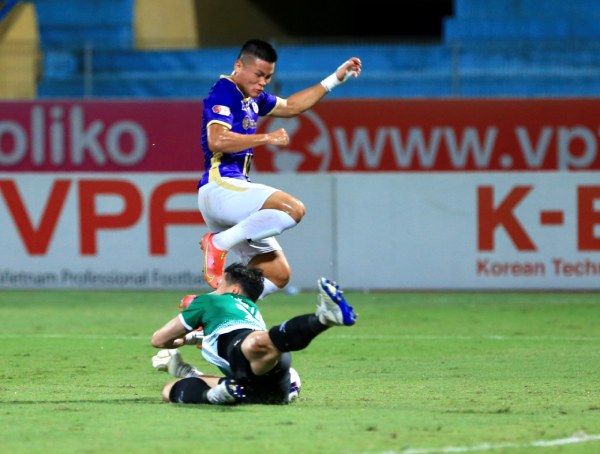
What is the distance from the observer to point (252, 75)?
946cm

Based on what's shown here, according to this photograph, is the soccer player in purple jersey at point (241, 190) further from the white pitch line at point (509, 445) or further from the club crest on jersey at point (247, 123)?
the white pitch line at point (509, 445)

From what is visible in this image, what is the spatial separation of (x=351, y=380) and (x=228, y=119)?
217cm

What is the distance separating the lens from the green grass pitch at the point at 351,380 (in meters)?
6.70

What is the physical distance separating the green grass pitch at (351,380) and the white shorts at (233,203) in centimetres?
113

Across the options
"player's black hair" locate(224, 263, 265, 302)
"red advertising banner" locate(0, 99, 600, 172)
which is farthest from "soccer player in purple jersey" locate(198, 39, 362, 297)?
"red advertising banner" locate(0, 99, 600, 172)

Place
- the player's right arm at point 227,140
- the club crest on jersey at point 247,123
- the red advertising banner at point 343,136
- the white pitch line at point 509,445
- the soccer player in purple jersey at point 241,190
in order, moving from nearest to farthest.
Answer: the white pitch line at point 509,445, the player's right arm at point 227,140, the soccer player in purple jersey at point 241,190, the club crest on jersey at point 247,123, the red advertising banner at point 343,136

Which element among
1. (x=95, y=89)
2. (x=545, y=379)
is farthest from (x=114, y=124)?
(x=545, y=379)

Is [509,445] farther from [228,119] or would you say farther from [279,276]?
[228,119]

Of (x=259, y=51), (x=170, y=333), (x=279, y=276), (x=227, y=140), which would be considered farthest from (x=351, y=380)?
(x=259, y=51)

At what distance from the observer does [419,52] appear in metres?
22.8

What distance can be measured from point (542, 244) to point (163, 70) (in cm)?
965

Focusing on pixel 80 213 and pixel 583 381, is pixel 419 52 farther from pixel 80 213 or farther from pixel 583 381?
pixel 583 381

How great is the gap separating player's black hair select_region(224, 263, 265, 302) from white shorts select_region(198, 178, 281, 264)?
81 centimetres

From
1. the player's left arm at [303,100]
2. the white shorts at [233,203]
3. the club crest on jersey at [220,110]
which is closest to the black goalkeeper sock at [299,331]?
the white shorts at [233,203]
